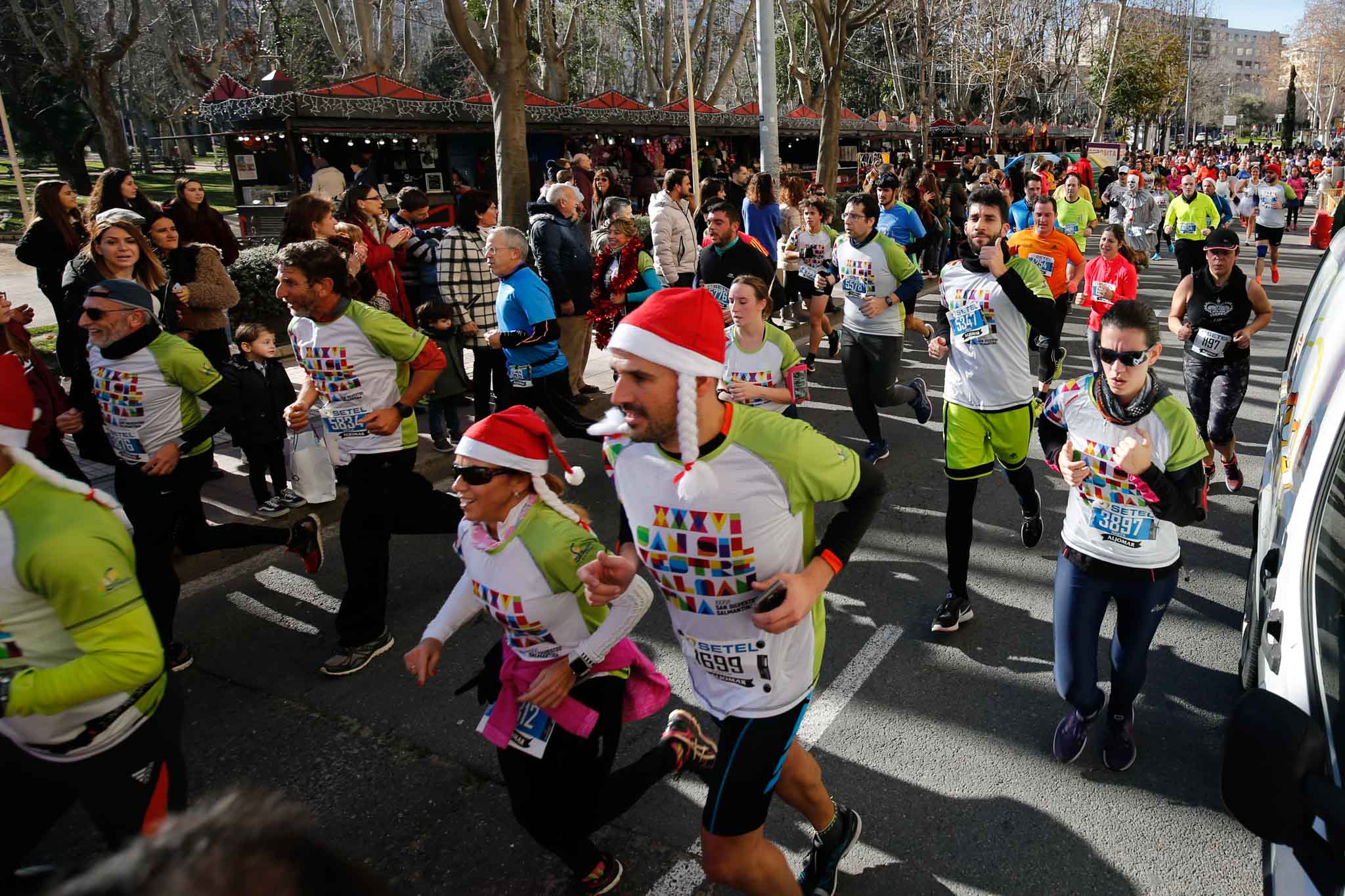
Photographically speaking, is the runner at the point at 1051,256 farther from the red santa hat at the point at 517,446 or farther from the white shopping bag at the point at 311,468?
the red santa hat at the point at 517,446

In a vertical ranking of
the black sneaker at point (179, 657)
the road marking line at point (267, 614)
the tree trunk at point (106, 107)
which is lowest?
the road marking line at point (267, 614)

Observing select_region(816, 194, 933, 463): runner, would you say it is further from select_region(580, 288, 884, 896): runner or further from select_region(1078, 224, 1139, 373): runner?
select_region(580, 288, 884, 896): runner

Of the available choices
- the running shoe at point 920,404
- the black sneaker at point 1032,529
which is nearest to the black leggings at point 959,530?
the black sneaker at point 1032,529

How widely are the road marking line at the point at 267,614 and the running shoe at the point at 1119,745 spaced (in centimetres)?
388

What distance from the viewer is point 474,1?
33406mm

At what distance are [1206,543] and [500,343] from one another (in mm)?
4625

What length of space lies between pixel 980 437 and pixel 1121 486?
4.92 ft

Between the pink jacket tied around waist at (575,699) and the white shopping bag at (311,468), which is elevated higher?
the pink jacket tied around waist at (575,699)

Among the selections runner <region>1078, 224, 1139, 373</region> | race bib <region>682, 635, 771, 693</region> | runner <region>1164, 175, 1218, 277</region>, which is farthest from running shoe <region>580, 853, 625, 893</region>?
runner <region>1164, 175, 1218, 277</region>

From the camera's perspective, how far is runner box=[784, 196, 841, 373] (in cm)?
818

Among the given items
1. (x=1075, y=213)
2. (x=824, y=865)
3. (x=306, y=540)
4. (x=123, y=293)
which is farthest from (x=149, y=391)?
(x=1075, y=213)

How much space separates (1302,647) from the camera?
1982 millimetres

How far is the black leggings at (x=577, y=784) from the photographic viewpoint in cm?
277

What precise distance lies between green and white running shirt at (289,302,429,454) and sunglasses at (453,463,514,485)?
74.4 inches
